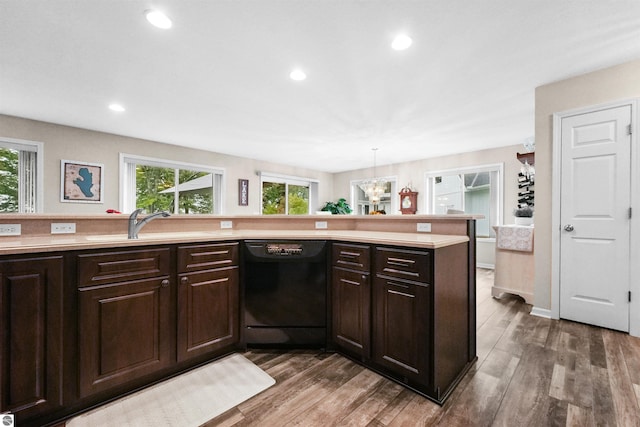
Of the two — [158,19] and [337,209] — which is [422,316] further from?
[337,209]

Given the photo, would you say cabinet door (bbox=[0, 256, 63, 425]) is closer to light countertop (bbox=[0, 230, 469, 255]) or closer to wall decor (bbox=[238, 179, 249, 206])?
light countertop (bbox=[0, 230, 469, 255])

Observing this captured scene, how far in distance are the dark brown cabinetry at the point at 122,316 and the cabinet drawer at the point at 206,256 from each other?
9 cm

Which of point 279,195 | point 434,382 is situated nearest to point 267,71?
point 434,382

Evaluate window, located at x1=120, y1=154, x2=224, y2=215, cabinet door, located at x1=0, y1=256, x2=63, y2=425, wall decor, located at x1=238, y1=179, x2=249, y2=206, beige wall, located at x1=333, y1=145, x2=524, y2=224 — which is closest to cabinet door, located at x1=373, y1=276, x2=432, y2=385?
cabinet door, located at x1=0, y1=256, x2=63, y2=425

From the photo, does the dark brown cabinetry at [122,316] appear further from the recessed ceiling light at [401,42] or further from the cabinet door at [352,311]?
the recessed ceiling light at [401,42]

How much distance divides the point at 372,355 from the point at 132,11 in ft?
9.47

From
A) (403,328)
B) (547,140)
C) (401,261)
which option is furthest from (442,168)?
(403,328)

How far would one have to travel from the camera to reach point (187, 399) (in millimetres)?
1604

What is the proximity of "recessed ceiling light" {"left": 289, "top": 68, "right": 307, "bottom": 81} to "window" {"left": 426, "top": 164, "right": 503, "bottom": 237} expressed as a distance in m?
4.32

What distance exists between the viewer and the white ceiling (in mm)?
1884

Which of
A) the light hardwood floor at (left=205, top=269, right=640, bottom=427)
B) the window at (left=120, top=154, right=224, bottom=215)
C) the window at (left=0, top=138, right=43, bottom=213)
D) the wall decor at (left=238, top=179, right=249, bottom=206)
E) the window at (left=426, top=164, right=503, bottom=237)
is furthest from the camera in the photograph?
the wall decor at (left=238, top=179, right=249, bottom=206)

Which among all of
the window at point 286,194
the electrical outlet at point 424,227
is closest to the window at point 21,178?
the window at point 286,194

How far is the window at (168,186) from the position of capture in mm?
4922

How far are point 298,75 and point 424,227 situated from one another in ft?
6.37
